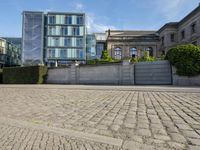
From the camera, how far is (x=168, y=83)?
763 inches

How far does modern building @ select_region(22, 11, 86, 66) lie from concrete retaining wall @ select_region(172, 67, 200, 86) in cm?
4863

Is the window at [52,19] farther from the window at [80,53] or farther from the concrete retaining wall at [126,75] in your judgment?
the concrete retaining wall at [126,75]

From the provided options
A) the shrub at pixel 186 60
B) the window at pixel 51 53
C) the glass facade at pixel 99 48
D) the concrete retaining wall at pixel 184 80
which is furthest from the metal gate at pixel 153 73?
the window at pixel 51 53

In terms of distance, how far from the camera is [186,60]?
1780 centimetres

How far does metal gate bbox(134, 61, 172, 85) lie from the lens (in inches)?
773

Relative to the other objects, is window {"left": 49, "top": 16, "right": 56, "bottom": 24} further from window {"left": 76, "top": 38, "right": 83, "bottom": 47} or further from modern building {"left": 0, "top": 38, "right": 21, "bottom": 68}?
modern building {"left": 0, "top": 38, "right": 21, "bottom": 68}

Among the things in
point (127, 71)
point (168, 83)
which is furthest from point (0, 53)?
point (168, 83)

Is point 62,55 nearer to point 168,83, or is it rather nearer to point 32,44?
point 32,44

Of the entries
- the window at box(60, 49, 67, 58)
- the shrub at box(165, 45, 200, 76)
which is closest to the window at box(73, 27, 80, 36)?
the window at box(60, 49, 67, 58)

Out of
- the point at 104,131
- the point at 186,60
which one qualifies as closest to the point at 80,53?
the point at 186,60

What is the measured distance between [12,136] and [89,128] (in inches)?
60.8

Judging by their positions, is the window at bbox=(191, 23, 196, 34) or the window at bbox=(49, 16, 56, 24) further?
the window at bbox=(49, 16, 56, 24)

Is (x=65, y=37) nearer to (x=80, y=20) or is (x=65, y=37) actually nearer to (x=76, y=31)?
(x=76, y=31)

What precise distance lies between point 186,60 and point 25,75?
21.0 meters
